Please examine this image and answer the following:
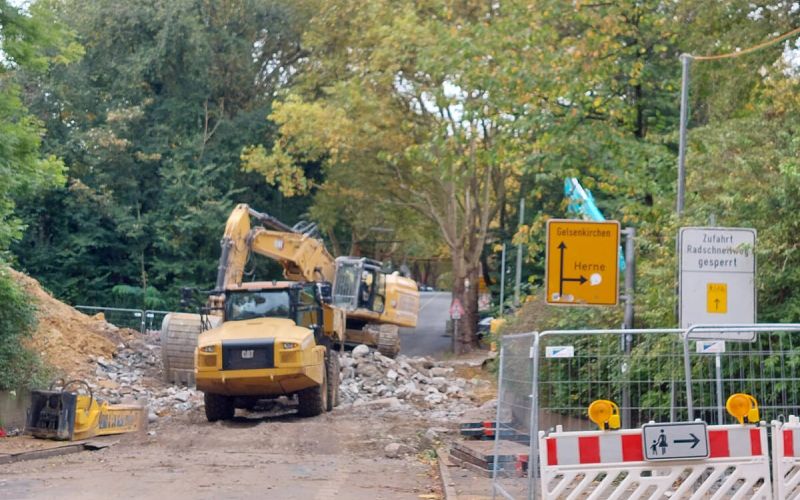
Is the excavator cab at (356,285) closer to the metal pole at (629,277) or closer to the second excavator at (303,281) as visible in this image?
the second excavator at (303,281)

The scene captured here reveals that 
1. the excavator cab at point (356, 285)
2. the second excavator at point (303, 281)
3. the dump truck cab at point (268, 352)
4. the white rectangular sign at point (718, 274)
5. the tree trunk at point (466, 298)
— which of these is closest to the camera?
the white rectangular sign at point (718, 274)

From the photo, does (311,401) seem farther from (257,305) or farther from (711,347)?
(711,347)

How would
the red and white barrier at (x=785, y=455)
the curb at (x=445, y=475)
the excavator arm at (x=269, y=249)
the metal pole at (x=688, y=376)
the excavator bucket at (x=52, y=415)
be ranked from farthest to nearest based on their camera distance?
the excavator arm at (x=269, y=249)
the excavator bucket at (x=52, y=415)
the curb at (x=445, y=475)
the metal pole at (x=688, y=376)
the red and white barrier at (x=785, y=455)

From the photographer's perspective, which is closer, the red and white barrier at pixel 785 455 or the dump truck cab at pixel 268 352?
the red and white barrier at pixel 785 455

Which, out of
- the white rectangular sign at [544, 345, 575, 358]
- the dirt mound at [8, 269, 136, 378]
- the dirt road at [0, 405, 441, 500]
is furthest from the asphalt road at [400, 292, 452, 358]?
the white rectangular sign at [544, 345, 575, 358]

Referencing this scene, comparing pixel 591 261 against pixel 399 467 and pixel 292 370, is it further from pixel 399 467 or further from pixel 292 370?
pixel 292 370

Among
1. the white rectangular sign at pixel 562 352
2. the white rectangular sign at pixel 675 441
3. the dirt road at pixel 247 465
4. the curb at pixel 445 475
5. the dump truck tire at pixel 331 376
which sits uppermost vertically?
Result: the white rectangular sign at pixel 562 352

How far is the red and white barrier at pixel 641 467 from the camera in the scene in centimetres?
811

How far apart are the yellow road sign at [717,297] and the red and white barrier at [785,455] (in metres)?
2.71

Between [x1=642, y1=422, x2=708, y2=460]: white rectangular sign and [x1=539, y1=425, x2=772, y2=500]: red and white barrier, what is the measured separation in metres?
0.06

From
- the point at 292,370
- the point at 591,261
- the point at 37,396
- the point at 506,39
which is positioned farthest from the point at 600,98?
the point at 37,396

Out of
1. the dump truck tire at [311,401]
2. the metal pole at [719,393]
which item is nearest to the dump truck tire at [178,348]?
the dump truck tire at [311,401]

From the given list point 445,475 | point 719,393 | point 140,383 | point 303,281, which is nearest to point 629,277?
point 445,475

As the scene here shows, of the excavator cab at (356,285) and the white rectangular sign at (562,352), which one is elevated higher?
the excavator cab at (356,285)
